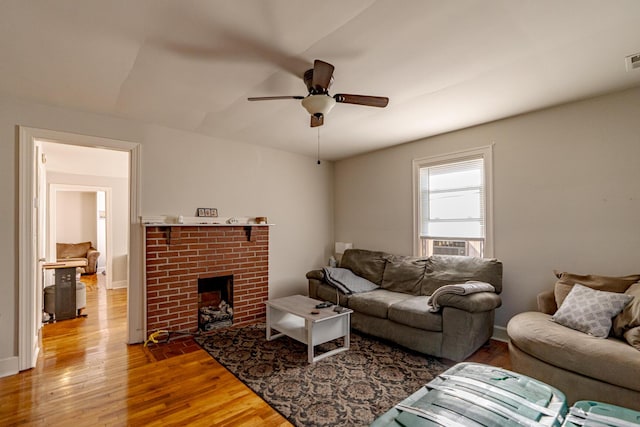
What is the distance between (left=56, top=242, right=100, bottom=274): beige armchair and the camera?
7867mm

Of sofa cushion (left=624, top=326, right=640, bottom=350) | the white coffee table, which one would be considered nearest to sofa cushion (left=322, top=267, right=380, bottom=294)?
the white coffee table

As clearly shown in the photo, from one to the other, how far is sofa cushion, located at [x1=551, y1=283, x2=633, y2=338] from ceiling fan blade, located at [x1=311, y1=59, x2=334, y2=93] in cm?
251

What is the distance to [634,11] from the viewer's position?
5.52 ft

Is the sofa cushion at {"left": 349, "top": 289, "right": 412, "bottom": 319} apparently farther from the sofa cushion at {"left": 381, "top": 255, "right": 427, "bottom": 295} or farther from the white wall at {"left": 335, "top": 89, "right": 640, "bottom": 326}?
the white wall at {"left": 335, "top": 89, "right": 640, "bottom": 326}

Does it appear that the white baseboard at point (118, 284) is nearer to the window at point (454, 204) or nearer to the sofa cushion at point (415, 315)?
the sofa cushion at point (415, 315)

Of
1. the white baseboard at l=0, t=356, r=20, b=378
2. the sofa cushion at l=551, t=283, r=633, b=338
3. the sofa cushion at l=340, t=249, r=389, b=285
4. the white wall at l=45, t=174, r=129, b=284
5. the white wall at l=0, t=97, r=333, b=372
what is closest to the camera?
the sofa cushion at l=551, t=283, r=633, b=338

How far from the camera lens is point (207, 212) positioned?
3.89m

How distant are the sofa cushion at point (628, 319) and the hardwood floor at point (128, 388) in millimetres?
929

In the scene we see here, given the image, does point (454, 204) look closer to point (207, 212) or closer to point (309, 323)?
point (309, 323)

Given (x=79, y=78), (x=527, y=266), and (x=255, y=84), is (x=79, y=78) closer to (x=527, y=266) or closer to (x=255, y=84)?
(x=255, y=84)

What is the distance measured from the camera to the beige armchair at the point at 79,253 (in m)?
7.87

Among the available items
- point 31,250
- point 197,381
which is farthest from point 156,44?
point 197,381

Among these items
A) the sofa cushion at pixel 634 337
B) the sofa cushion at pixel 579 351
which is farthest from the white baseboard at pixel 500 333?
the sofa cushion at pixel 634 337

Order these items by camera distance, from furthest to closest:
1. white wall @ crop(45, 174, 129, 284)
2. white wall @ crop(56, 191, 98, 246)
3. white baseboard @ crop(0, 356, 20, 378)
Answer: white wall @ crop(56, 191, 98, 246) < white wall @ crop(45, 174, 129, 284) < white baseboard @ crop(0, 356, 20, 378)
